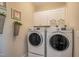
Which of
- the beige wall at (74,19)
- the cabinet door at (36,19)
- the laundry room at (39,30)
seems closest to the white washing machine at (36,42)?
the laundry room at (39,30)

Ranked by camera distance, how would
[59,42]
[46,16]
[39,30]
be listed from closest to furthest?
1. [59,42]
2. [39,30]
3. [46,16]

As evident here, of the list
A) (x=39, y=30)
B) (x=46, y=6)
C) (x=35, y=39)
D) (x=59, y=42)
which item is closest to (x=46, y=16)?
(x=46, y=6)

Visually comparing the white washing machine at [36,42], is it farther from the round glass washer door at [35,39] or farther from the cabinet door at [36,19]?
the cabinet door at [36,19]

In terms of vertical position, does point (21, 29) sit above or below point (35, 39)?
above

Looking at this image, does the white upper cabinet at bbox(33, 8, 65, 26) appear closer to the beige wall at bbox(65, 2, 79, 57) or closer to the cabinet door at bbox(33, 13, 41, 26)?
the cabinet door at bbox(33, 13, 41, 26)

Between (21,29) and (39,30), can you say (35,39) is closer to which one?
(39,30)

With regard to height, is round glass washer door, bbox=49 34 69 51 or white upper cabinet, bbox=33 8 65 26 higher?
white upper cabinet, bbox=33 8 65 26

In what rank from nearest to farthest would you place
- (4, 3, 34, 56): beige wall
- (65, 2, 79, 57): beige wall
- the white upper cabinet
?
(65, 2, 79, 57): beige wall → (4, 3, 34, 56): beige wall → the white upper cabinet

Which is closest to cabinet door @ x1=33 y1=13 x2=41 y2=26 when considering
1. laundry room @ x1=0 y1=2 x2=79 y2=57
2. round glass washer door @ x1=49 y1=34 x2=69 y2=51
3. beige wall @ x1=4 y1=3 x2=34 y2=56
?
laundry room @ x1=0 y1=2 x2=79 y2=57

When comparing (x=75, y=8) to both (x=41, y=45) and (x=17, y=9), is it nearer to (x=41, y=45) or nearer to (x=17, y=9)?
(x=41, y=45)

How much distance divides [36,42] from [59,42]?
0.46 metres

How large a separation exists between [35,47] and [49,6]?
0.94 m

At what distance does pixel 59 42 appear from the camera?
2061 mm

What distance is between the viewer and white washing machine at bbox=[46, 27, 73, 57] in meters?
1.97
